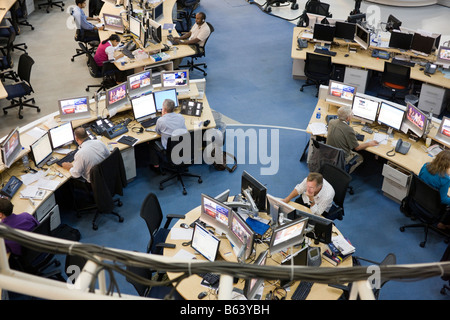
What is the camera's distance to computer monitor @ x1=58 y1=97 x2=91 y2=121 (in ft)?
24.1

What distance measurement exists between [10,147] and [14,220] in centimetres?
136

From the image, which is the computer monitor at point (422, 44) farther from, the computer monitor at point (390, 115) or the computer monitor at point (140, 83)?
the computer monitor at point (140, 83)

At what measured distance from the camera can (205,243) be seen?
5293 millimetres

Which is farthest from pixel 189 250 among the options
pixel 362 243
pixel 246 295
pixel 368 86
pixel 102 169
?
pixel 368 86

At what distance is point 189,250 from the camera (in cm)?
545

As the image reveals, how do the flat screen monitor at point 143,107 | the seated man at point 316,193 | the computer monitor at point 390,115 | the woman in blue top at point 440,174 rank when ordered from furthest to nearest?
the flat screen monitor at point 143,107 < the computer monitor at point 390,115 < the woman in blue top at point 440,174 < the seated man at point 316,193

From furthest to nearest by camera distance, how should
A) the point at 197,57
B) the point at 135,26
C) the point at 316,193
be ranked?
the point at 197,57 → the point at 135,26 → the point at 316,193

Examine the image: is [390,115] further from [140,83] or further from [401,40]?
[140,83]

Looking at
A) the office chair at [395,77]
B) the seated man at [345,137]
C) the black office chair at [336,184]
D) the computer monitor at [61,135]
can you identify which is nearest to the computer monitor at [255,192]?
the black office chair at [336,184]

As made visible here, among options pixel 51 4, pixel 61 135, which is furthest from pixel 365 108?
pixel 51 4

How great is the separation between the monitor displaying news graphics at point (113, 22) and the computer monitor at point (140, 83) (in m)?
2.92

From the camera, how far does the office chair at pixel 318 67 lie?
32.0 ft

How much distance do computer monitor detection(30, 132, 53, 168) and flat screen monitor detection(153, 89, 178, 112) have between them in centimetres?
182

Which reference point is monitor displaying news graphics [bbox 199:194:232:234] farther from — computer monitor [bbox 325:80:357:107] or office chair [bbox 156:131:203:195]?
computer monitor [bbox 325:80:357:107]
